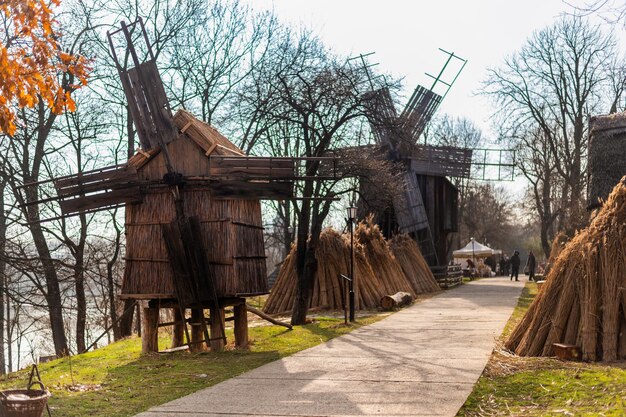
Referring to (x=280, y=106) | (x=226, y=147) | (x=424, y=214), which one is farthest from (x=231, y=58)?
(x=226, y=147)

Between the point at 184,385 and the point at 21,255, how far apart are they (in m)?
10.9

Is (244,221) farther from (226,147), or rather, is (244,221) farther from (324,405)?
(324,405)

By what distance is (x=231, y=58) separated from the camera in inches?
1251

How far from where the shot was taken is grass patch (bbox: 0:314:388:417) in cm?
1012

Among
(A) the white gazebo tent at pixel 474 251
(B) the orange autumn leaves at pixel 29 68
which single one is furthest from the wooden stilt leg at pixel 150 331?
(A) the white gazebo tent at pixel 474 251

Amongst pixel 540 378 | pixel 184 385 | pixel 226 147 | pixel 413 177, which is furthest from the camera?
pixel 413 177

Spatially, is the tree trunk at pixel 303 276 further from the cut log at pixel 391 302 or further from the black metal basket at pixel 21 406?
the black metal basket at pixel 21 406

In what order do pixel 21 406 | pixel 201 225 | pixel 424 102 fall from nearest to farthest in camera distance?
pixel 21 406
pixel 201 225
pixel 424 102

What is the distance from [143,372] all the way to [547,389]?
6.61 meters

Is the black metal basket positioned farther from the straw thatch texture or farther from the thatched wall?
the thatched wall

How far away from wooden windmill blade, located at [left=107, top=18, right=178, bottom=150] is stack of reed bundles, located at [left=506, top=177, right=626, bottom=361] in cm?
773

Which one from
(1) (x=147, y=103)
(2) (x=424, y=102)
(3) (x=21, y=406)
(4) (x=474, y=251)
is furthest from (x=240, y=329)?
(4) (x=474, y=251)

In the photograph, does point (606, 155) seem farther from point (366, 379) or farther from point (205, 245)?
point (366, 379)

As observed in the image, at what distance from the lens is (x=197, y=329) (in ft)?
53.3
